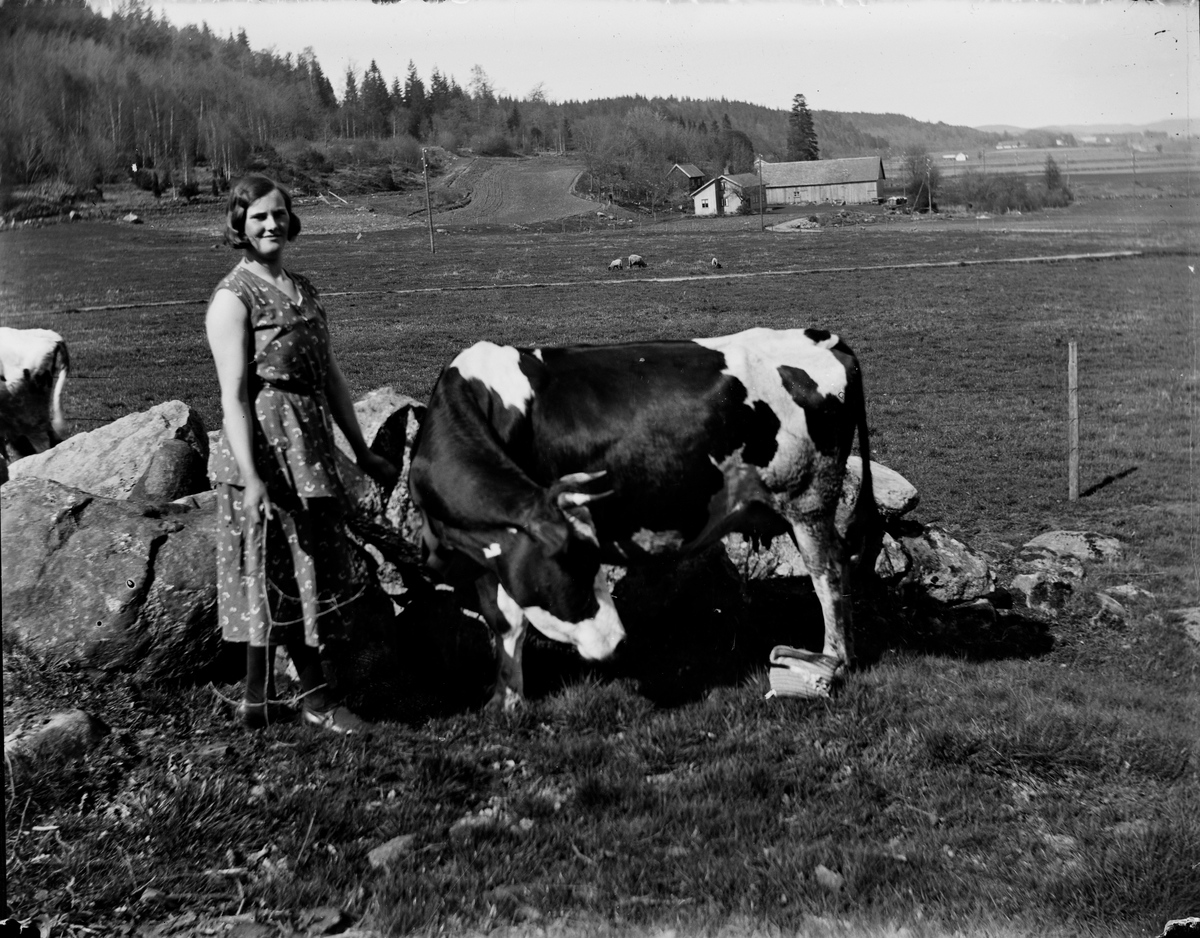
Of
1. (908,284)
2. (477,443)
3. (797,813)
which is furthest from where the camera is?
(908,284)

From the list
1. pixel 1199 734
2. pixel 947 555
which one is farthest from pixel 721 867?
pixel 947 555

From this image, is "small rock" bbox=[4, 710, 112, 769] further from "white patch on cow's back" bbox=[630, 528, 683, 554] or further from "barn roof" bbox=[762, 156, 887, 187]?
"barn roof" bbox=[762, 156, 887, 187]

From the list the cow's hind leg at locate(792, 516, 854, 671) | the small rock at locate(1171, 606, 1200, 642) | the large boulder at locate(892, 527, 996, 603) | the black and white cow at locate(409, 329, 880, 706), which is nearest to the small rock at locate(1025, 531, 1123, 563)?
the small rock at locate(1171, 606, 1200, 642)

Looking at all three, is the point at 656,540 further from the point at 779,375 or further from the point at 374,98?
the point at 374,98

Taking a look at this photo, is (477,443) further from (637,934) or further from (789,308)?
(789,308)

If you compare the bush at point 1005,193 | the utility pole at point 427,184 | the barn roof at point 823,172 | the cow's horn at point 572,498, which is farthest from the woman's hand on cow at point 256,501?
the bush at point 1005,193
